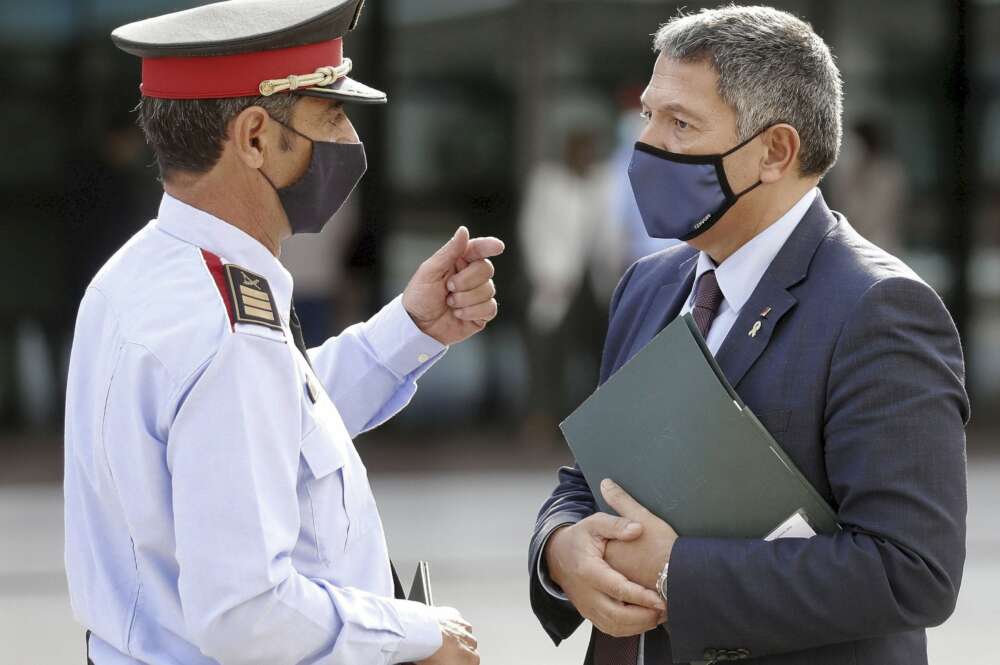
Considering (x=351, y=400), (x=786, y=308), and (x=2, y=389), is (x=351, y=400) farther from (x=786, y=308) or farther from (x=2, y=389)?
(x=2, y=389)

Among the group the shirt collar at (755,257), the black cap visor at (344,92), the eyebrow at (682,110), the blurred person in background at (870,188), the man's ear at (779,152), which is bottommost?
the blurred person in background at (870,188)

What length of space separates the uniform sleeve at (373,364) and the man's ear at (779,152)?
2.58 feet

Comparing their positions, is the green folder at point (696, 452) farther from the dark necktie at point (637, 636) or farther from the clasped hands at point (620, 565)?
the dark necktie at point (637, 636)

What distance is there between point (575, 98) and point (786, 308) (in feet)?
26.6

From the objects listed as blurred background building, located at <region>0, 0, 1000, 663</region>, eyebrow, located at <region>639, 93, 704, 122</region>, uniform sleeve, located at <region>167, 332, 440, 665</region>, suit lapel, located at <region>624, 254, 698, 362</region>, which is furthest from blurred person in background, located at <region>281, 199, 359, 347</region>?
uniform sleeve, located at <region>167, 332, 440, 665</region>

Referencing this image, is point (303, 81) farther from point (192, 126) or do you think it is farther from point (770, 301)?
point (770, 301)

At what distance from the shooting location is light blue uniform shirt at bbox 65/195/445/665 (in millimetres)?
2172

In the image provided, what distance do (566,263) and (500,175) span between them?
124cm

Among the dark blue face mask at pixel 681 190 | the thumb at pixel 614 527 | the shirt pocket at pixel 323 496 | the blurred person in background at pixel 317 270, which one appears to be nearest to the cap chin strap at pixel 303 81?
the shirt pocket at pixel 323 496

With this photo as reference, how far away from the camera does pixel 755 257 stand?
2.74 meters

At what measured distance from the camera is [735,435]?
96.2 inches

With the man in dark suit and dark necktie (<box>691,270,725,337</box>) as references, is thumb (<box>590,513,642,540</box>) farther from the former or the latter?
dark necktie (<box>691,270,725,337</box>)

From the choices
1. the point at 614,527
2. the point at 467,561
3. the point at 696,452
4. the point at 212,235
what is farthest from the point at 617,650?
the point at 467,561

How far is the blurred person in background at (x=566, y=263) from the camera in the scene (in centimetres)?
960
